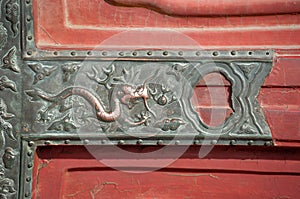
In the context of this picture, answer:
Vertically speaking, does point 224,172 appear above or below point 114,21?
below

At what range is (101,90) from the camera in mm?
1524

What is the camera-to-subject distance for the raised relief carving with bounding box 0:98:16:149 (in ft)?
5.00

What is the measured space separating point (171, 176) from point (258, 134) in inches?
12.4

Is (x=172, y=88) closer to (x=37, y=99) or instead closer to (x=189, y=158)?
(x=189, y=158)

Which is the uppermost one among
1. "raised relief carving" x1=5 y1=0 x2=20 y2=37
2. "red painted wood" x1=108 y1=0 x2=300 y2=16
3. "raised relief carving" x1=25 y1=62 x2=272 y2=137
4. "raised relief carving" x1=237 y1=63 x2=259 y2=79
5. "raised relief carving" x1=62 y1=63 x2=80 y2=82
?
"red painted wood" x1=108 y1=0 x2=300 y2=16

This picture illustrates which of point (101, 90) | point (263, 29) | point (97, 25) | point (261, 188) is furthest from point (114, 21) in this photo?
point (261, 188)

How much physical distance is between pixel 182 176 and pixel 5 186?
1.85 feet

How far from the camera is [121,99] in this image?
4.99 ft

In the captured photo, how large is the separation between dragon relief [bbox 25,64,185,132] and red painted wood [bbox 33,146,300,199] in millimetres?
108

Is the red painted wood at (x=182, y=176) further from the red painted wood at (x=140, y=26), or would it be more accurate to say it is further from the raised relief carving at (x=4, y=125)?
the red painted wood at (x=140, y=26)

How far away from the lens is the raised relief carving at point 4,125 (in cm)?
152

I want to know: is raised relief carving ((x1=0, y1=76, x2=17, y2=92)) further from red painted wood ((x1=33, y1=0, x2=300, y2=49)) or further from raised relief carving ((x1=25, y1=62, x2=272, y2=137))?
red painted wood ((x1=33, y1=0, x2=300, y2=49))

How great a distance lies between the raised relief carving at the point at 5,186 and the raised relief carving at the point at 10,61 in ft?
1.01

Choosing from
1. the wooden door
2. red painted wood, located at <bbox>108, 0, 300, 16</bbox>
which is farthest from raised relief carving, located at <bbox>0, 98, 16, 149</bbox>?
red painted wood, located at <bbox>108, 0, 300, 16</bbox>
